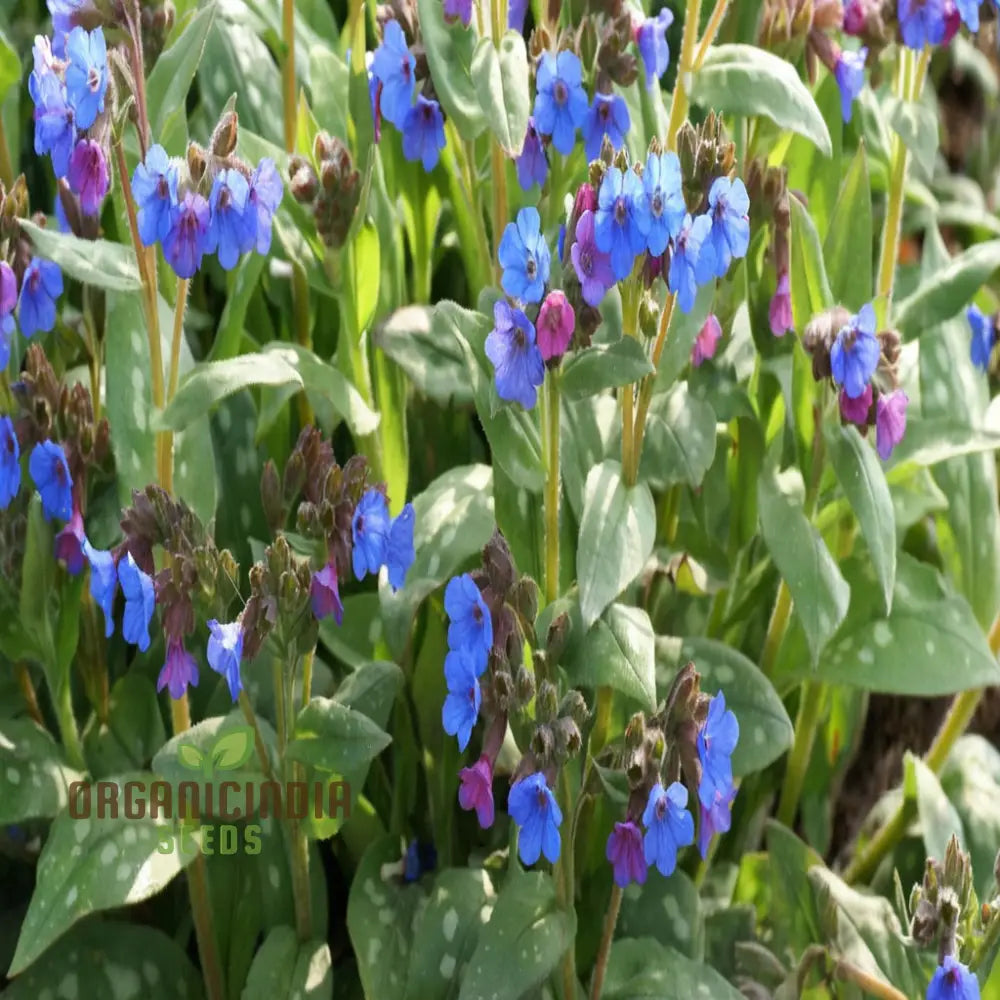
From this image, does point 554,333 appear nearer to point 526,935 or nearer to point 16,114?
point 526,935

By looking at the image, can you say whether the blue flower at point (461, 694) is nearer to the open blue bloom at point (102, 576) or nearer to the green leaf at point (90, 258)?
the open blue bloom at point (102, 576)

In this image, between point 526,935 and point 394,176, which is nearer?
point 526,935

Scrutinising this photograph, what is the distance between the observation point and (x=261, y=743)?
1069mm

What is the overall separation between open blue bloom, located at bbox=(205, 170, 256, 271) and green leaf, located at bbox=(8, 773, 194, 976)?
0.48 metres

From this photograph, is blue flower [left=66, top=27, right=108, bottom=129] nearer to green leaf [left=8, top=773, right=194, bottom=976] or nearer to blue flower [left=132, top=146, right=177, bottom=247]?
blue flower [left=132, top=146, right=177, bottom=247]

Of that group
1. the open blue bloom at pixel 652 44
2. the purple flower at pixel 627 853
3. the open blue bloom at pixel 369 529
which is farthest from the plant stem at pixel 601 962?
the open blue bloom at pixel 652 44

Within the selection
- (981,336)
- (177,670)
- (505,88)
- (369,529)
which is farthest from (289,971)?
(981,336)

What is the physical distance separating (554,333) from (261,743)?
1.34 ft

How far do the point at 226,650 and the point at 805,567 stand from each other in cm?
51

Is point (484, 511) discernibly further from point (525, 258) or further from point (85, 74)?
point (85, 74)

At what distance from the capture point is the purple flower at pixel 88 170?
3.14ft

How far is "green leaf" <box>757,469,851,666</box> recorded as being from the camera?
112 cm

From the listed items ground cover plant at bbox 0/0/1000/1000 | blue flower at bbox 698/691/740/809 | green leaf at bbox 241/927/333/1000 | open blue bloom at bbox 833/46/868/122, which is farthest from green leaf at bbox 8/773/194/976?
open blue bloom at bbox 833/46/868/122

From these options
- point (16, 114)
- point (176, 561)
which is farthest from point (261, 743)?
point (16, 114)
